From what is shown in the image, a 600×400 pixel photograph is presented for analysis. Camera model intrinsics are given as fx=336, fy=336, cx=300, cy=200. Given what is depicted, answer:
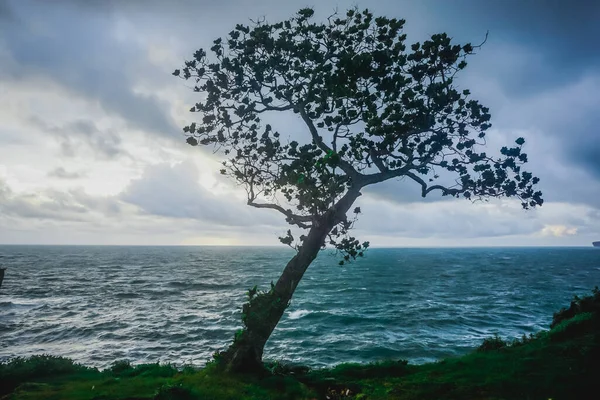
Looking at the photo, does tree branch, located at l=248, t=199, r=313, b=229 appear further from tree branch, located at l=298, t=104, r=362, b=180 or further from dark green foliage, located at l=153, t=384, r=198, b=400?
dark green foliage, located at l=153, t=384, r=198, b=400

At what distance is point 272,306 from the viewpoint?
1519 cm

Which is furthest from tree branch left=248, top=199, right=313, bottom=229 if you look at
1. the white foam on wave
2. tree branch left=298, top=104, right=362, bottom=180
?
the white foam on wave

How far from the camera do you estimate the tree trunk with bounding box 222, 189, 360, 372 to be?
14.4 m

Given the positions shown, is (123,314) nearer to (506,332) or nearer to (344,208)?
(344,208)

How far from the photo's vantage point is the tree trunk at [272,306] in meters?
14.4

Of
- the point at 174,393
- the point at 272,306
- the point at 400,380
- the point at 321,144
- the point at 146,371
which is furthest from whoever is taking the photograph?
the point at 146,371

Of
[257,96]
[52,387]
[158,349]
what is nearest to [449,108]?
[257,96]

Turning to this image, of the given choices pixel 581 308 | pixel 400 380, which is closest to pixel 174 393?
pixel 400 380

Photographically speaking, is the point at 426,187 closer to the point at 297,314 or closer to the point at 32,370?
the point at 32,370

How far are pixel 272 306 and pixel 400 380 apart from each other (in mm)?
6101

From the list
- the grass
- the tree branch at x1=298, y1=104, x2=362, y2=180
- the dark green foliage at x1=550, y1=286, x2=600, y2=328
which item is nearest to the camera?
the grass

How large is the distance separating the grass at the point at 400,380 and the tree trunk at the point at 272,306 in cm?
70

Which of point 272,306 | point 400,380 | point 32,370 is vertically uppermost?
point 272,306

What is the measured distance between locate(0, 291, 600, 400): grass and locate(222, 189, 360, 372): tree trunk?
70cm
